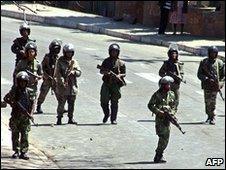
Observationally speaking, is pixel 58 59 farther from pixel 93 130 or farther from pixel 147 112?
pixel 147 112

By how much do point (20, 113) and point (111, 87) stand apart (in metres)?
3.36

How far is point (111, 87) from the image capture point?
13.1 metres

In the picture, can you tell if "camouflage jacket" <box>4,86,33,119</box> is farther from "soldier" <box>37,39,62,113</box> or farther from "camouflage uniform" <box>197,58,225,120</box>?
"camouflage uniform" <box>197,58,225,120</box>

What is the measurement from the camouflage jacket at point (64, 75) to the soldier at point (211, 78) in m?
2.60

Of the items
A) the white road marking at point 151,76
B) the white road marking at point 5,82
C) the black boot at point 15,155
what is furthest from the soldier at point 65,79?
the white road marking at point 151,76

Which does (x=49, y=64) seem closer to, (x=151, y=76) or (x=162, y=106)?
(x=162, y=106)

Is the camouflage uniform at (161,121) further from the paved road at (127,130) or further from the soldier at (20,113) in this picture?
the soldier at (20,113)

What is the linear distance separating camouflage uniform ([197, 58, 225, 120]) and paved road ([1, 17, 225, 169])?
1.20 feet

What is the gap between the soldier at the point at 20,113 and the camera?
1007 cm

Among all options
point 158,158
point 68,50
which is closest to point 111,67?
point 68,50

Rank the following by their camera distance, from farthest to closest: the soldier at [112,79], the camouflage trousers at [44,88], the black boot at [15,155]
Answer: the camouflage trousers at [44,88]
the soldier at [112,79]
the black boot at [15,155]

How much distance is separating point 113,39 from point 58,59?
13.9 metres

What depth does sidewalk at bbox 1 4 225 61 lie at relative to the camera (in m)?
25.6

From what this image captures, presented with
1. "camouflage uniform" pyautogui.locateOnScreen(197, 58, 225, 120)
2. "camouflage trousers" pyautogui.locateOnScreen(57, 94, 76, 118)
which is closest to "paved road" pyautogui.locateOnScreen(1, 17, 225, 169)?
"camouflage trousers" pyautogui.locateOnScreen(57, 94, 76, 118)
